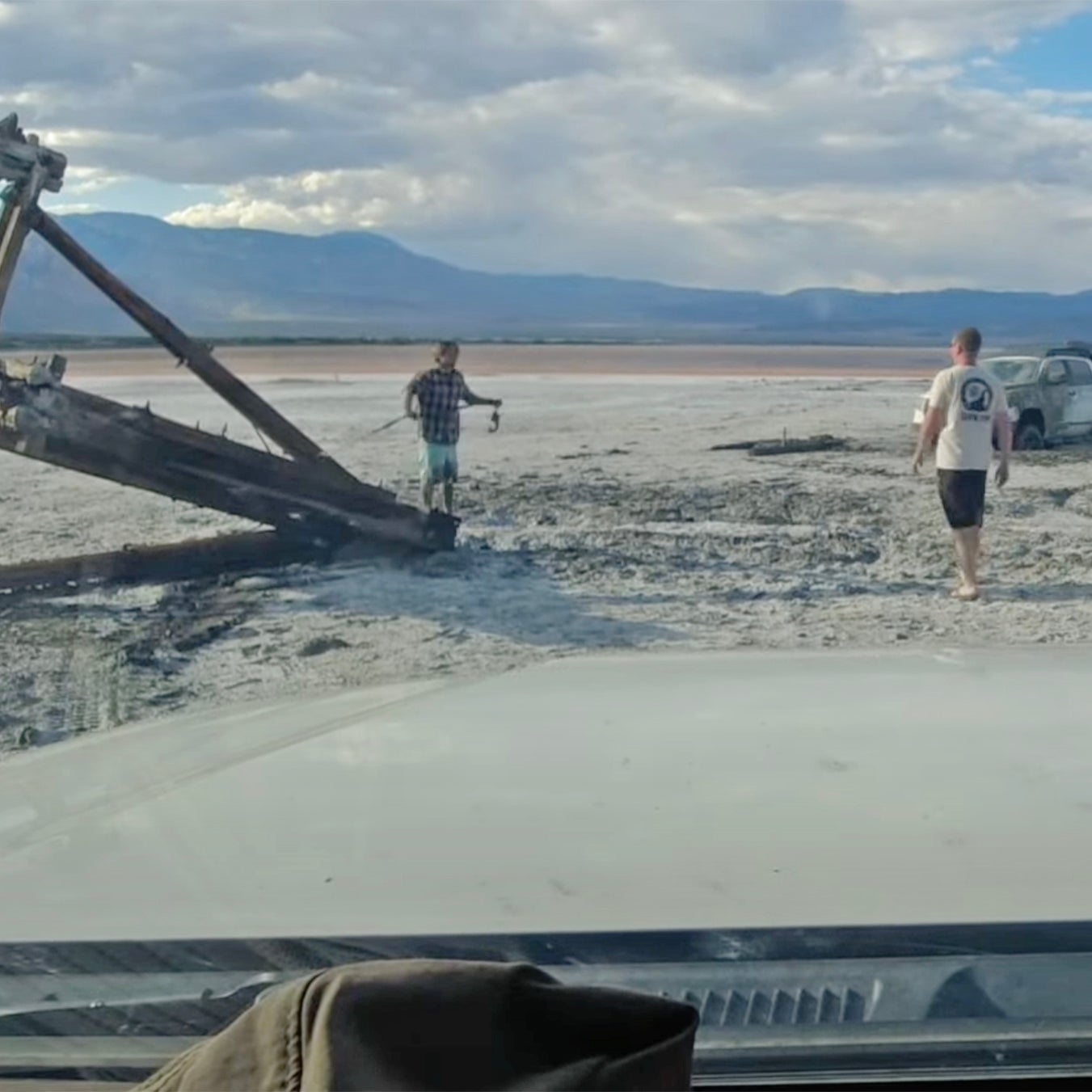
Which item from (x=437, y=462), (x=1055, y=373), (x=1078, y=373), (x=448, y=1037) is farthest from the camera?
(x=1078, y=373)

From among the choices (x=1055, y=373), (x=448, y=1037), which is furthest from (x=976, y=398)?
(x=1055, y=373)

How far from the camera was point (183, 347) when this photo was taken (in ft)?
38.5

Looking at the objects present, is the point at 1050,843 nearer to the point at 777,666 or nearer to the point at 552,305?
the point at 777,666

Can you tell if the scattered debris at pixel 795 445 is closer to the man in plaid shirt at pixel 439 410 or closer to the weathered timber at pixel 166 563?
the man in plaid shirt at pixel 439 410

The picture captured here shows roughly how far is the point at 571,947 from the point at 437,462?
11.8m

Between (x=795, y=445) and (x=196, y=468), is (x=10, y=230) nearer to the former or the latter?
(x=196, y=468)

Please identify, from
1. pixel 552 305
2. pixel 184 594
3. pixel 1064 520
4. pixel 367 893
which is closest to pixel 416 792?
pixel 367 893

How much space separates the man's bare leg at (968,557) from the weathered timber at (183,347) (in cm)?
409

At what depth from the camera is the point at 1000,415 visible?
10953 mm

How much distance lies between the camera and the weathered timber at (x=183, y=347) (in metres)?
11.4

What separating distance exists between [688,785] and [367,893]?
0.48 meters

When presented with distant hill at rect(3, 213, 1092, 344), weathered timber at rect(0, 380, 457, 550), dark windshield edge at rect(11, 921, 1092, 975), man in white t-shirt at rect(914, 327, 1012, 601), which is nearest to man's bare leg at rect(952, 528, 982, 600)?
man in white t-shirt at rect(914, 327, 1012, 601)

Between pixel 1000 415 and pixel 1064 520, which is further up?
pixel 1000 415

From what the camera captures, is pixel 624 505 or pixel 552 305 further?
pixel 552 305
